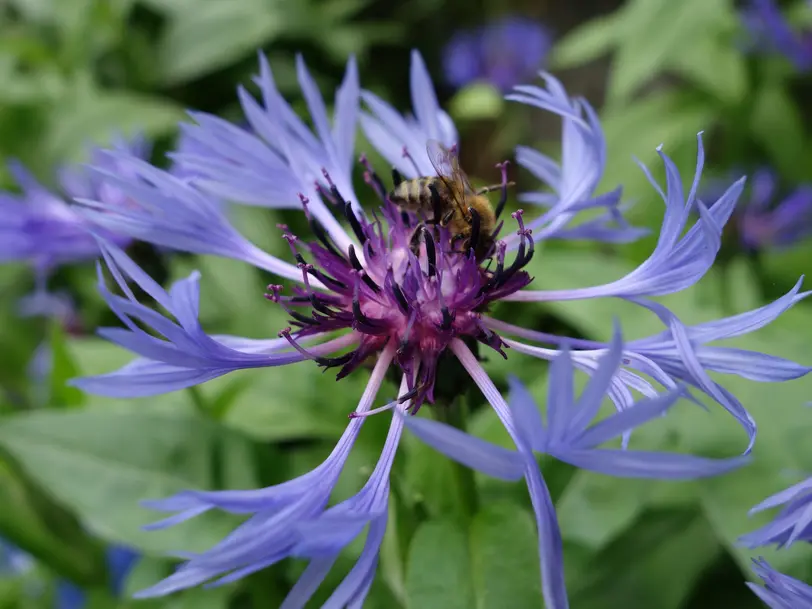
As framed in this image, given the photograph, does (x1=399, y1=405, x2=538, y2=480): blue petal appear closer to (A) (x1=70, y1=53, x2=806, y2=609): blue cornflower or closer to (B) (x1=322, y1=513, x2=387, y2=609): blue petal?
(A) (x1=70, y1=53, x2=806, y2=609): blue cornflower

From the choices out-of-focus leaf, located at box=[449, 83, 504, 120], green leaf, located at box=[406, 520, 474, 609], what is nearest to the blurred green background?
green leaf, located at box=[406, 520, 474, 609]

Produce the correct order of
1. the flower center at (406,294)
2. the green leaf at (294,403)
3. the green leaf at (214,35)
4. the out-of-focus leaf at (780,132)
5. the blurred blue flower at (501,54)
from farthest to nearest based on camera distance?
the blurred blue flower at (501,54) → the green leaf at (214,35) → the out-of-focus leaf at (780,132) → the green leaf at (294,403) → the flower center at (406,294)

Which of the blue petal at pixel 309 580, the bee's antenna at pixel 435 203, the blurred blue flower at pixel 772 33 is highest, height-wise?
the blurred blue flower at pixel 772 33

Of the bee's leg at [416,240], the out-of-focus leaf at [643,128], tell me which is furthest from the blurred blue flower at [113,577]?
the out-of-focus leaf at [643,128]

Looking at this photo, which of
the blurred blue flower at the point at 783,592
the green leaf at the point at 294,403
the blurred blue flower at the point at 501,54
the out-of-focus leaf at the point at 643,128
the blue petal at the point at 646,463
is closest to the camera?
the blue petal at the point at 646,463

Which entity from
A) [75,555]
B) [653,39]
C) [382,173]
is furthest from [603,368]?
[382,173]

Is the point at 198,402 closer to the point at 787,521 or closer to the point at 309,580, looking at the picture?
the point at 309,580

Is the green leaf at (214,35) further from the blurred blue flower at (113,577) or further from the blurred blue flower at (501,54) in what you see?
the blurred blue flower at (113,577)
